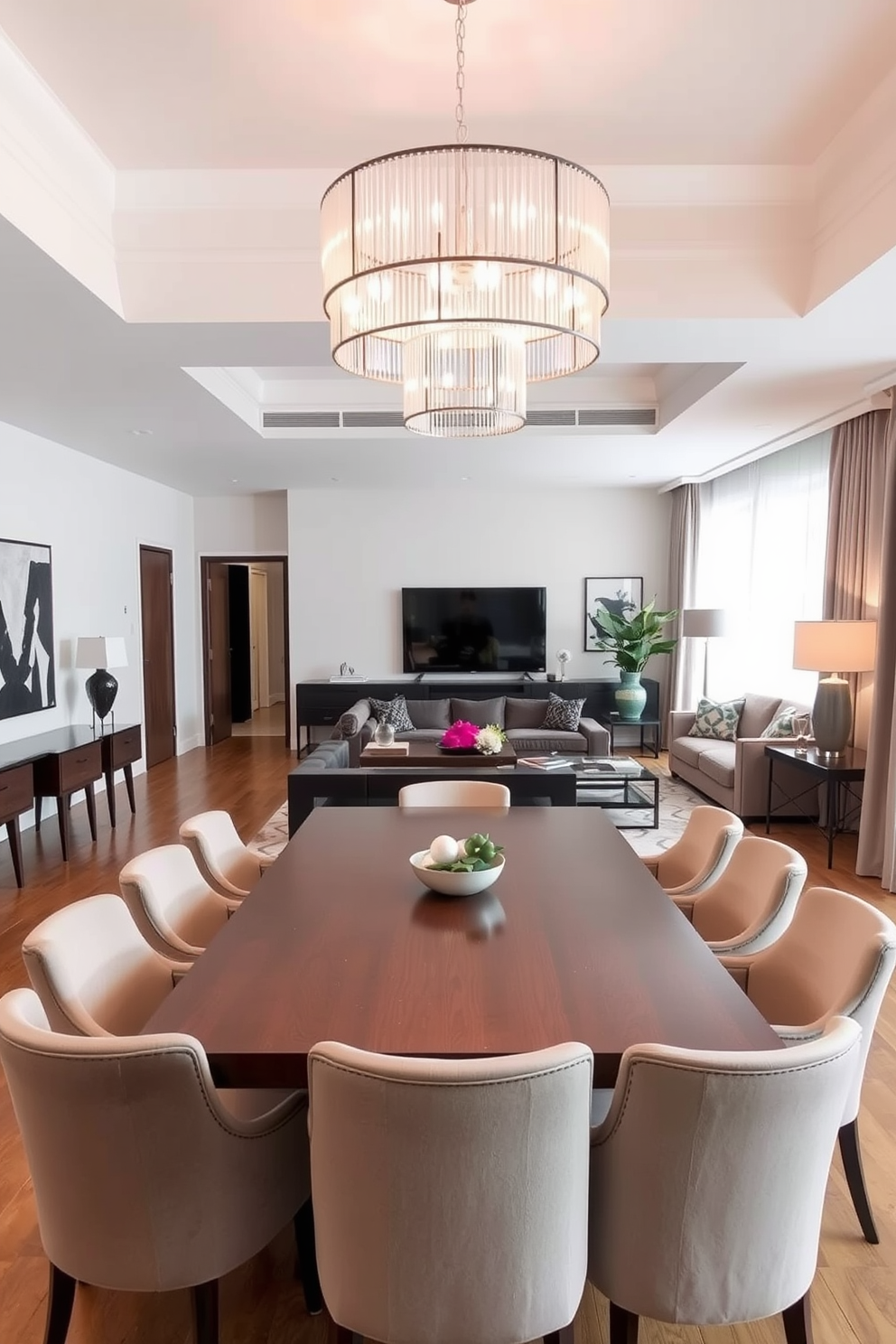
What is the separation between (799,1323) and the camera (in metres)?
1.47

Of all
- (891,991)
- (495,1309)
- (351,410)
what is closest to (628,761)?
(891,991)

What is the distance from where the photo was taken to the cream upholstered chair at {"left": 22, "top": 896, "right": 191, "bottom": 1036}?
167 centimetres

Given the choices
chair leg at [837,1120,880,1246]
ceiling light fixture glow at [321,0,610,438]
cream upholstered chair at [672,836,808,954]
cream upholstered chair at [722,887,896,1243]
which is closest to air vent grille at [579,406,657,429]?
ceiling light fixture glow at [321,0,610,438]

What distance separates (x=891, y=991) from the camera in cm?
326

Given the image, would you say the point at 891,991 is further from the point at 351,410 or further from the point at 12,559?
the point at 12,559

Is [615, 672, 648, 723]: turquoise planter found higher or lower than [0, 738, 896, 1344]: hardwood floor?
higher

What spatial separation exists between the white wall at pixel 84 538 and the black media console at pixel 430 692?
1.51 meters

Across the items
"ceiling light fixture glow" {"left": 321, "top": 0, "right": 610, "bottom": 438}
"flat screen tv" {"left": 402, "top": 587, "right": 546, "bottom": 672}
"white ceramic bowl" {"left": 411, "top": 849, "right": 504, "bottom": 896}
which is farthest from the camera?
"flat screen tv" {"left": 402, "top": 587, "right": 546, "bottom": 672}

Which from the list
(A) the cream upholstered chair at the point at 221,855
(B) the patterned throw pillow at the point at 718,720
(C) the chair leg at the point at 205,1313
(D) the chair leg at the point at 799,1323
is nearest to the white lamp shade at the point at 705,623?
(B) the patterned throw pillow at the point at 718,720

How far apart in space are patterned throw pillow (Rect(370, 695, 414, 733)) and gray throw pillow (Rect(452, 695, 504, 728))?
17.8 inches

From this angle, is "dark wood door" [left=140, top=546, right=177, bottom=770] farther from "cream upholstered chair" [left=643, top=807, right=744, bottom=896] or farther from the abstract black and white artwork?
"cream upholstered chair" [left=643, top=807, right=744, bottom=896]

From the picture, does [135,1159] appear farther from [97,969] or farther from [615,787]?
[615,787]

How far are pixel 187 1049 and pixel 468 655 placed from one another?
292 inches

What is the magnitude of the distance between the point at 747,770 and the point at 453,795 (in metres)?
2.95
